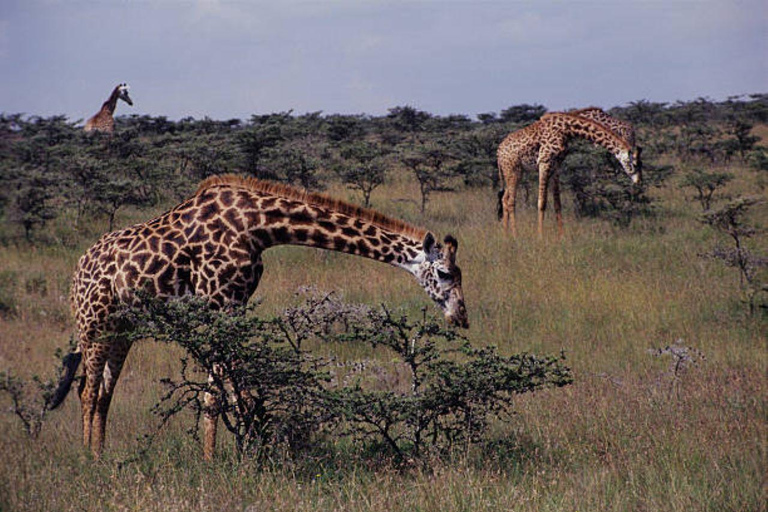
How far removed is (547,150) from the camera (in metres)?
14.8

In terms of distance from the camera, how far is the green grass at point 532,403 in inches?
182

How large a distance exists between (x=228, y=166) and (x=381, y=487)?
13.4 metres

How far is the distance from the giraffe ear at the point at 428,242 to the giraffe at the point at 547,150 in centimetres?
861

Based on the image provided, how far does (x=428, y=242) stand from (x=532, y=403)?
210cm

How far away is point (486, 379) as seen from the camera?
5348 mm

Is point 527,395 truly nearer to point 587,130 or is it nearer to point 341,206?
point 341,206

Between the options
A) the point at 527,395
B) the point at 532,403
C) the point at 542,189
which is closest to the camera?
the point at 532,403

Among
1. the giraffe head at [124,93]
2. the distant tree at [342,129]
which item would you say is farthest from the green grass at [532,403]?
the distant tree at [342,129]

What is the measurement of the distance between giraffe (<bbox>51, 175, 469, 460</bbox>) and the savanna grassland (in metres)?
0.83

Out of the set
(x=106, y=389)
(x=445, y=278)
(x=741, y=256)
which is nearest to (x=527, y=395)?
(x=445, y=278)

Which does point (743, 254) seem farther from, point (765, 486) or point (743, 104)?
point (743, 104)

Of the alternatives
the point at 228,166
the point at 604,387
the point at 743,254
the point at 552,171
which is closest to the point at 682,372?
the point at 604,387

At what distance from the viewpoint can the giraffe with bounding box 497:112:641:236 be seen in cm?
1447

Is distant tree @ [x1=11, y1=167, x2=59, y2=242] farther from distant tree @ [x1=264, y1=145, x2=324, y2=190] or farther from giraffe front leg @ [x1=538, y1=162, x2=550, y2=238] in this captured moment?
giraffe front leg @ [x1=538, y1=162, x2=550, y2=238]
